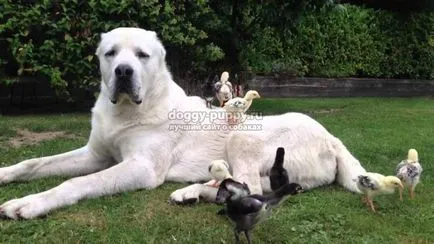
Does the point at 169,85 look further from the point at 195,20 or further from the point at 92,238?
the point at 195,20

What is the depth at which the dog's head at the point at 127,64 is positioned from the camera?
12.3 ft

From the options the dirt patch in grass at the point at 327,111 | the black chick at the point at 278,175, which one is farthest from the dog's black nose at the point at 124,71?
the dirt patch in grass at the point at 327,111

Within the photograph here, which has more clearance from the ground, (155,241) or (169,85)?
(169,85)

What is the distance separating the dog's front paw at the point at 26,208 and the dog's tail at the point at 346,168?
2.15 m

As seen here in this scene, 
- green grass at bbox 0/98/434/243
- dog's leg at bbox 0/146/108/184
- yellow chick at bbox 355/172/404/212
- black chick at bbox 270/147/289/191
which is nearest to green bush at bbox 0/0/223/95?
green grass at bbox 0/98/434/243

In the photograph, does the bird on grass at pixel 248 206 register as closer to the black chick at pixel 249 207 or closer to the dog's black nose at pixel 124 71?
the black chick at pixel 249 207

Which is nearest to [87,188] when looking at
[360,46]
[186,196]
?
[186,196]

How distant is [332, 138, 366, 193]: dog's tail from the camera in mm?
3809

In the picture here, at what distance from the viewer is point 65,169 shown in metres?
4.14

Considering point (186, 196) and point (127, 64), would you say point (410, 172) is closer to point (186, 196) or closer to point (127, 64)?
point (186, 196)

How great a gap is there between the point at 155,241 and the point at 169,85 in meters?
1.77

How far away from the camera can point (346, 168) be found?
390 cm

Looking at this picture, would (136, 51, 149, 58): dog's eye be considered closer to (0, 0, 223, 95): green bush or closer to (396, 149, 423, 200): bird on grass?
(396, 149, 423, 200): bird on grass

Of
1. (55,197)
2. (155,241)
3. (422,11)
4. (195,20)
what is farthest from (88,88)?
(422,11)
